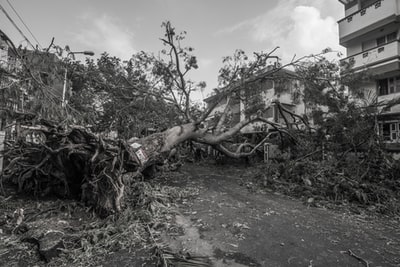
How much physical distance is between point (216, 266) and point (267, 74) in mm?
A: 6951

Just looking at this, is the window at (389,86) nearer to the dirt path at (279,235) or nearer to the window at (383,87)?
the window at (383,87)

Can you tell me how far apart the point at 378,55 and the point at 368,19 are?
208 cm

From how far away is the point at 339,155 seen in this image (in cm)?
604

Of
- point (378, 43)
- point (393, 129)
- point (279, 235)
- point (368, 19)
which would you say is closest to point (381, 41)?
point (378, 43)

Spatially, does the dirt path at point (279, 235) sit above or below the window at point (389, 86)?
below

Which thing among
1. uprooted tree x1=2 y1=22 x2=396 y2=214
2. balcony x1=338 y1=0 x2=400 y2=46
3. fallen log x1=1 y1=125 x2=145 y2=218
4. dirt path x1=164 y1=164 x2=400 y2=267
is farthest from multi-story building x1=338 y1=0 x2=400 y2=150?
fallen log x1=1 y1=125 x2=145 y2=218

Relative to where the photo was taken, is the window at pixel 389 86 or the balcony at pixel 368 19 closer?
the balcony at pixel 368 19

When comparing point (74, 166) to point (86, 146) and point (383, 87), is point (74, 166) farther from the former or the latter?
point (383, 87)

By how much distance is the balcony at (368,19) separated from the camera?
31.5 ft

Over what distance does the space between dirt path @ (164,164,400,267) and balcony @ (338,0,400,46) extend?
10.8 meters

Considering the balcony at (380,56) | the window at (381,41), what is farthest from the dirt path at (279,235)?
the window at (381,41)

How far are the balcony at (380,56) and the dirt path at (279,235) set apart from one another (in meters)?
8.32

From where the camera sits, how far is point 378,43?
10.9 meters

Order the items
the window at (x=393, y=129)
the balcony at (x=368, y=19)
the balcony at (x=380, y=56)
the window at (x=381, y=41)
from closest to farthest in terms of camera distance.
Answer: the window at (x=393, y=129) → the balcony at (x=380, y=56) → the balcony at (x=368, y=19) → the window at (x=381, y=41)
